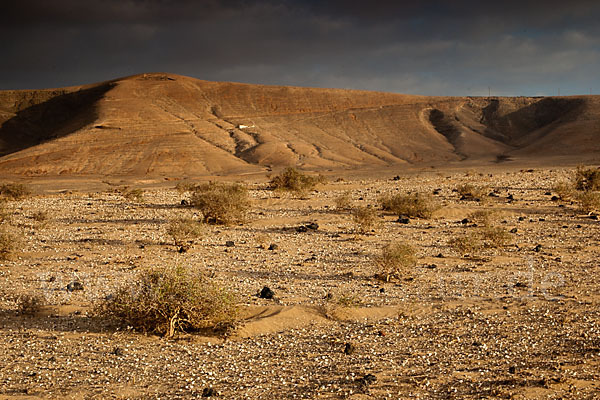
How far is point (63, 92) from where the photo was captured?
11350 cm

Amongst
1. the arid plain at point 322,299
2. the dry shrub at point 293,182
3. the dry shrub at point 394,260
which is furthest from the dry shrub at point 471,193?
the dry shrub at point 394,260

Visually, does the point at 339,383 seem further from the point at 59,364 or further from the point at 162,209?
the point at 162,209

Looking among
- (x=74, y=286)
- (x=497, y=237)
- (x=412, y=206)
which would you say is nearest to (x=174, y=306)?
(x=74, y=286)

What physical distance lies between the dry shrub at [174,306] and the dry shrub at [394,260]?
13.4ft

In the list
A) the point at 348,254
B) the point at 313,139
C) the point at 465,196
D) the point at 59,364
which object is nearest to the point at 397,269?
the point at 348,254

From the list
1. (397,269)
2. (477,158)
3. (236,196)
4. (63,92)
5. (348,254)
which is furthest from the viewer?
(63,92)

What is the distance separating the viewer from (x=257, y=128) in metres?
82.1

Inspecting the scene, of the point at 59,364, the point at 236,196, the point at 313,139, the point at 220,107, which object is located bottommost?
the point at 59,364

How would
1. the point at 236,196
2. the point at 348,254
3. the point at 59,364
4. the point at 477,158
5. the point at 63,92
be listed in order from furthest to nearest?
the point at 63,92 < the point at 477,158 < the point at 236,196 < the point at 348,254 < the point at 59,364

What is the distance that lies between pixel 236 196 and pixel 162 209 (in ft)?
17.2

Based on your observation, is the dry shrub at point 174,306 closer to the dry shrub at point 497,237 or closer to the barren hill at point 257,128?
the dry shrub at point 497,237

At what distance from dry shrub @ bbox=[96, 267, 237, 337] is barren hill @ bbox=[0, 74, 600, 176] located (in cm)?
5046

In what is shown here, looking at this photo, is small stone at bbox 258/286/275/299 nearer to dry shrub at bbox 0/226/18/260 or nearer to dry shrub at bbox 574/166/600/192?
dry shrub at bbox 0/226/18/260

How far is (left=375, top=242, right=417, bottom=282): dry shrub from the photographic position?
403 inches
